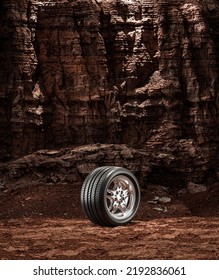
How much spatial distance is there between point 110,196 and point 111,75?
8543 mm

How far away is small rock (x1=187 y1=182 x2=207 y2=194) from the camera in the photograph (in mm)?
17875

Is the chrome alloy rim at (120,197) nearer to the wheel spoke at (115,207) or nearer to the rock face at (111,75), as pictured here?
the wheel spoke at (115,207)

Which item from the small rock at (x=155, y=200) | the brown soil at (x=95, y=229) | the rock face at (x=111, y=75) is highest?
the rock face at (x=111, y=75)

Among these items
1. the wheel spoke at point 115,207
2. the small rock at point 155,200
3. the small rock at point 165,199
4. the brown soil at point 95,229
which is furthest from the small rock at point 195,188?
the wheel spoke at point 115,207

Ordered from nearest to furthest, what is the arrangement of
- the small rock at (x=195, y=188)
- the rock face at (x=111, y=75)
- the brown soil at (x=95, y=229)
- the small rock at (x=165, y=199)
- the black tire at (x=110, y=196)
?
the brown soil at (x=95, y=229) < the black tire at (x=110, y=196) < the small rock at (x=165, y=199) < the small rock at (x=195, y=188) < the rock face at (x=111, y=75)

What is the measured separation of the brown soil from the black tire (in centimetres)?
30

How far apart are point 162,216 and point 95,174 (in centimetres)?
357

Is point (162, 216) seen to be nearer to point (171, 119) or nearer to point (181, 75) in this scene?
point (171, 119)

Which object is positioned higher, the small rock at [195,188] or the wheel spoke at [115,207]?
the small rock at [195,188]

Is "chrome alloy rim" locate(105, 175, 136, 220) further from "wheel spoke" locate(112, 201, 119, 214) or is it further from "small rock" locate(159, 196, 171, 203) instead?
"small rock" locate(159, 196, 171, 203)

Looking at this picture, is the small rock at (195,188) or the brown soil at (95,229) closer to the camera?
the brown soil at (95,229)

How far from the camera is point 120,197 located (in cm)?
1202

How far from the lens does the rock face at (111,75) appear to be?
18.7 metres

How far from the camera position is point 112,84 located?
19.3 metres
